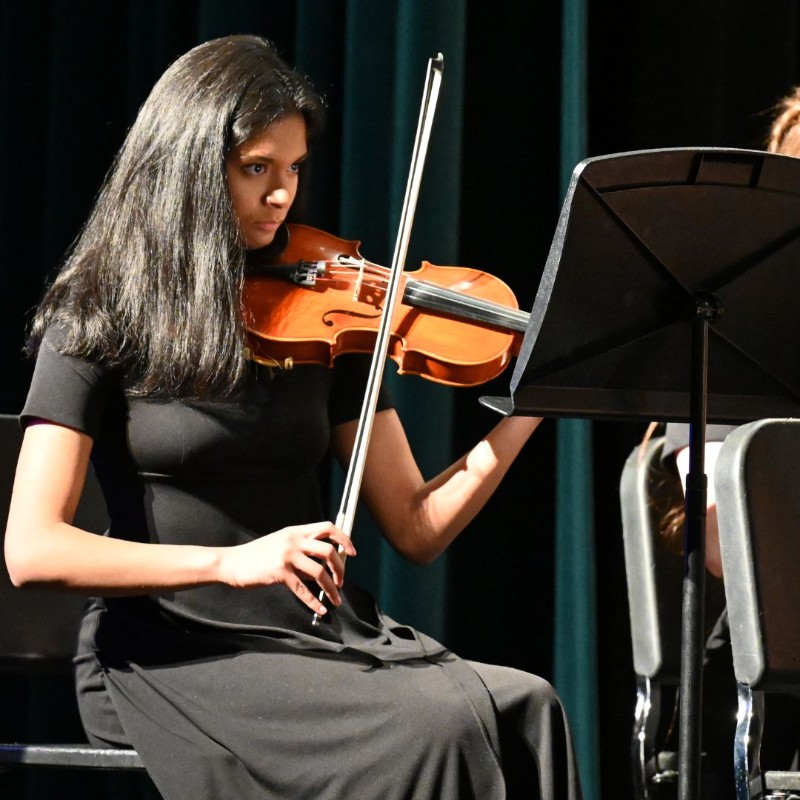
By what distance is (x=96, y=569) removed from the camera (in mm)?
1150

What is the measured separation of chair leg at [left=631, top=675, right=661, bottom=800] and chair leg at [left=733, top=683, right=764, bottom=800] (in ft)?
0.90

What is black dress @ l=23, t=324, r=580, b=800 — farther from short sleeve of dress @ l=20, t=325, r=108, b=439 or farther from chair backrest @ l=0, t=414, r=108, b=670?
chair backrest @ l=0, t=414, r=108, b=670

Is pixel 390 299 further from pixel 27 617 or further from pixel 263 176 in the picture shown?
pixel 27 617

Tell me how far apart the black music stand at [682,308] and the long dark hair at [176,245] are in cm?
32

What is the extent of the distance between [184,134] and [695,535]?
671mm

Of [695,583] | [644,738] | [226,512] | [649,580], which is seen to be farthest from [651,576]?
[226,512]

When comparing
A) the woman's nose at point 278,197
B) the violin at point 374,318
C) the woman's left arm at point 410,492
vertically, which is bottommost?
the woman's left arm at point 410,492

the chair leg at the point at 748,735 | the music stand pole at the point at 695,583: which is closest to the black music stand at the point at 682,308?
the music stand pole at the point at 695,583

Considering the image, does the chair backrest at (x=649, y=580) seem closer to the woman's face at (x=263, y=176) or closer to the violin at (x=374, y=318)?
the violin at (x=374, y=318)

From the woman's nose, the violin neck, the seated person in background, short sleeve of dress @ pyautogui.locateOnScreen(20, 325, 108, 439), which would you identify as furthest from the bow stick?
the seated person in background

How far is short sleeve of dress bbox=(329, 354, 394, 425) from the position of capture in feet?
4.79

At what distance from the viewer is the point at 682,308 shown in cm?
112

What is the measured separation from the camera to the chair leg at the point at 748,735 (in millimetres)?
1215

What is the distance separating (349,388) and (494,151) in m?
0.63
